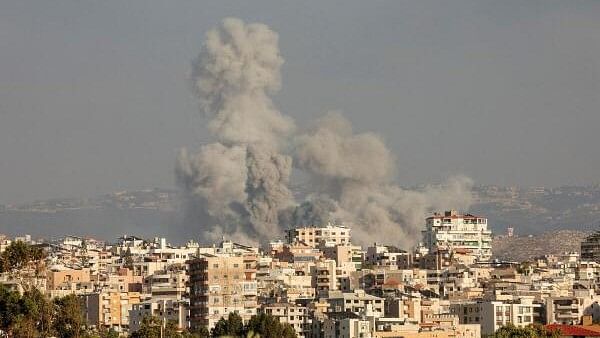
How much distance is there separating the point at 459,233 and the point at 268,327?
84.2 meters

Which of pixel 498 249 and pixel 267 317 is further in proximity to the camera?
pixel 498 249

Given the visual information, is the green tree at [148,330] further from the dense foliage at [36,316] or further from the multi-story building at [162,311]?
the multi-story building at [162,311]

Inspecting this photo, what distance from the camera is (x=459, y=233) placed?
165m

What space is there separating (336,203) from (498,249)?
39.8 meters

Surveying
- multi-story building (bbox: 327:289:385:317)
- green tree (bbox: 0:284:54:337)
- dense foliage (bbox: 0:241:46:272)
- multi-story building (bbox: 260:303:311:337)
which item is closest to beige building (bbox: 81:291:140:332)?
multi-story building (bbox: 260:303:311:337)

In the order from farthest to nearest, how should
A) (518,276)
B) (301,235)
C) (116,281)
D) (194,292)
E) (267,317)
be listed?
(301,235), (518,276), (116,281), (194,292), (267,317)

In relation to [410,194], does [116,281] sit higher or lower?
lower

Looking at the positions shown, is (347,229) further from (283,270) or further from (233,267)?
(233,267)

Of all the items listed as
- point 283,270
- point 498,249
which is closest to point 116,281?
point 283,270

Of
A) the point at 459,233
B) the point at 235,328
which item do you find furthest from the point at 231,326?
the point at 459,233

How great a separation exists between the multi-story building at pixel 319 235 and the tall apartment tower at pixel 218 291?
2051 inches

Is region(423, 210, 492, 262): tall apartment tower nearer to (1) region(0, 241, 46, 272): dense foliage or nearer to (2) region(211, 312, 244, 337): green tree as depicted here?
(2) region(211, 312, 244, 337): green tree

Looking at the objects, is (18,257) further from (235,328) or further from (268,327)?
(268,327)

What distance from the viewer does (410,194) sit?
176500mm
